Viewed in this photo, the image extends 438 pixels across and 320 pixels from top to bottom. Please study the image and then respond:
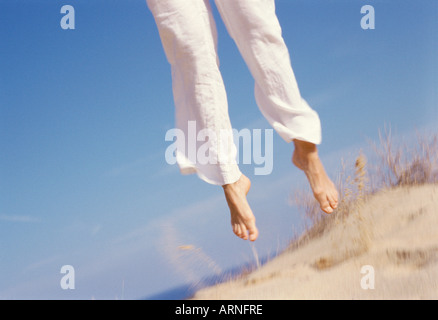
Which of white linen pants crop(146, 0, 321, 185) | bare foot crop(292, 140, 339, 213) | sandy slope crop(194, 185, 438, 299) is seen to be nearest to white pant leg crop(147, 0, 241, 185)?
white linen pants crop(146, 0, 321, 185)

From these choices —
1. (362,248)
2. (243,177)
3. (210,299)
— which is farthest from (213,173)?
(362,248)

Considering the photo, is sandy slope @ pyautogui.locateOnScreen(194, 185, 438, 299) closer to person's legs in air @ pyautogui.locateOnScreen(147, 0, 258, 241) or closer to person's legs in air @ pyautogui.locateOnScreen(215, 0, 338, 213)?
person's legs in air @ pyautogui.locateOnScreen(147, 0, 258, 241)

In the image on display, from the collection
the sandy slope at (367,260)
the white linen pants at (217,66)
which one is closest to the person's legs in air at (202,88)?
the white linen pants at (217,66)

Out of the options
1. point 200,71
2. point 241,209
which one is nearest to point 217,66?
point 200,71

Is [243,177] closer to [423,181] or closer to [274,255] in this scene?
[274,255]

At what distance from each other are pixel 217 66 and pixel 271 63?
14cm

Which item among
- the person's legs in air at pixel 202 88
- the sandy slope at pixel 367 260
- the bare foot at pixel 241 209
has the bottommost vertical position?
the sandy slope at pixel 367 260

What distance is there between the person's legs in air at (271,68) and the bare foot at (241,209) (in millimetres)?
181

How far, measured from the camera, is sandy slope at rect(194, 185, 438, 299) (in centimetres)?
121

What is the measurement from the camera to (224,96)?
4.31ft

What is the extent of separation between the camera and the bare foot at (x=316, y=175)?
1.39 metres

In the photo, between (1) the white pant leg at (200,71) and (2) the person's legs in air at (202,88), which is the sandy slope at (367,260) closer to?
(2) the person's legs in air at (202,88)

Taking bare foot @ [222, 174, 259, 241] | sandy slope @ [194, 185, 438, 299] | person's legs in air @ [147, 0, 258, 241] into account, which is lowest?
sandy slope @ [194, 185, 438, 299]
